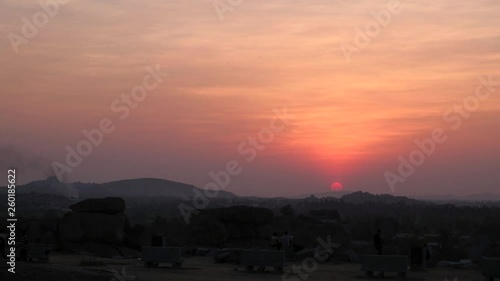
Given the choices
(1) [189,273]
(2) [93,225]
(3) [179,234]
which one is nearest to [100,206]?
(2) [93,225]

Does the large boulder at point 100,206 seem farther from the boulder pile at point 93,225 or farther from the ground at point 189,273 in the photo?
the ground at point 189,273

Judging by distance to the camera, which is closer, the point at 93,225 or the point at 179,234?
the point at 93,225

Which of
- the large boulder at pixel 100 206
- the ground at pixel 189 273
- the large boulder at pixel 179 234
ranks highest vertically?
the large boulder at pixel 100 206

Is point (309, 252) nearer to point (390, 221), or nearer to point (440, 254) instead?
point (440, 254)

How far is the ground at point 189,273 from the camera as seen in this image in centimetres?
2545

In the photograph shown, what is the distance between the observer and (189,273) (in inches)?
1208

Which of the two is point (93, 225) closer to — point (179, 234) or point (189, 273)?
point (179, 234)

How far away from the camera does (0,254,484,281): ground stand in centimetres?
2545

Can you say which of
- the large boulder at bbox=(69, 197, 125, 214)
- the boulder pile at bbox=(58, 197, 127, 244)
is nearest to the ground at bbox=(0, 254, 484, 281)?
the boulder pile at bbox=(58, 197, 127, 244)

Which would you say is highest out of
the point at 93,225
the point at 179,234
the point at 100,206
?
the point at 100,206

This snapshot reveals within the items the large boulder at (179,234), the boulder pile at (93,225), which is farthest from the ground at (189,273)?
the large boulder at (179,234)

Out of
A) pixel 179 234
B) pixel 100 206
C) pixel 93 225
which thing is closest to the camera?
pixel 93 225

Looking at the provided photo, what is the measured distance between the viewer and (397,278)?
3019cm

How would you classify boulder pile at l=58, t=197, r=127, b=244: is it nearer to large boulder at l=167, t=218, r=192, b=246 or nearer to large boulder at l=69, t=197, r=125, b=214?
large boulder at l=69, t=197, r=125, b=214
